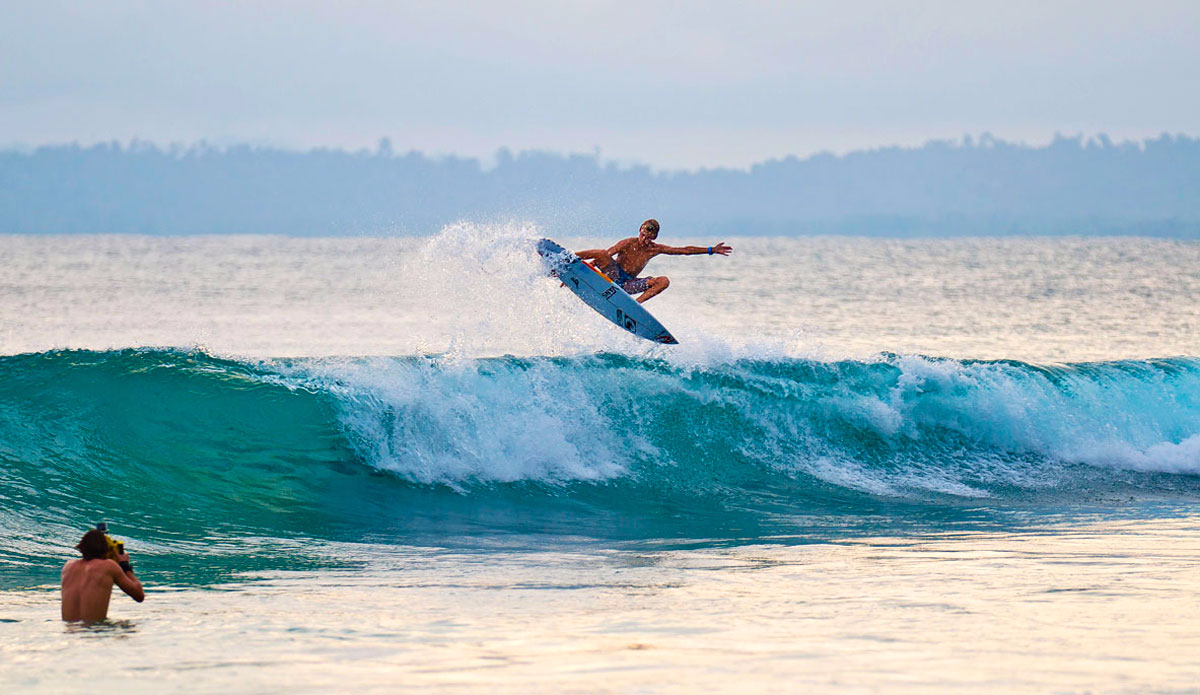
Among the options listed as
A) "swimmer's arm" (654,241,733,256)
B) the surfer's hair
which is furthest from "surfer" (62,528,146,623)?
"swimmer's arm" (654,241,733,256)

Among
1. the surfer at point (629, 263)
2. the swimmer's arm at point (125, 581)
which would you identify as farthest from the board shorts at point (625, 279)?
the swimmer's arm at point (125, 581)

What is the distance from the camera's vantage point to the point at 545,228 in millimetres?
15367

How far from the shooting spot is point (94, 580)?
22.6 feet

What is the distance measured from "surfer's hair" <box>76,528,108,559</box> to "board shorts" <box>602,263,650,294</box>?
811cm

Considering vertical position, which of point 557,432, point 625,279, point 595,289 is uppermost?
point 625,279

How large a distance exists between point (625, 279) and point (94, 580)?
834cm

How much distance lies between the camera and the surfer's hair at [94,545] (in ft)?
22.5

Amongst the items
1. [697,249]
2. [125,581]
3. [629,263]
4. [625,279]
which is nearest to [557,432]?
[625,279]

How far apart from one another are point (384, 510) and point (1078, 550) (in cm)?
631

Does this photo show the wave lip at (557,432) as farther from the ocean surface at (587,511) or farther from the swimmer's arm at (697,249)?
the swimmer's arm at (697,249)

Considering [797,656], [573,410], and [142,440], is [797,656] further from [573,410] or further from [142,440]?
[142,440]

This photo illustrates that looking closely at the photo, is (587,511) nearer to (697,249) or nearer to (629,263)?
(697,249)

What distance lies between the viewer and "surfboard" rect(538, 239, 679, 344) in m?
14.1

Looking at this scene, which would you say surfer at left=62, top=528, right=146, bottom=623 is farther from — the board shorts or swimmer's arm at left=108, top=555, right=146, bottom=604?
the board shorts
